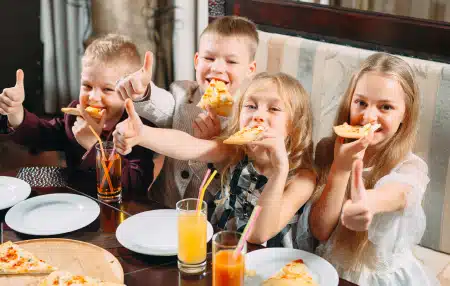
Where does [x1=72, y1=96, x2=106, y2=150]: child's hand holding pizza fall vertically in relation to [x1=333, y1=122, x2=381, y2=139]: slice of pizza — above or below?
below

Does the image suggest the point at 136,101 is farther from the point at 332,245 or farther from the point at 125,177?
the point at 332,245

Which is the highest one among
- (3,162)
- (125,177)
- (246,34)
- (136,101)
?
(246,34)

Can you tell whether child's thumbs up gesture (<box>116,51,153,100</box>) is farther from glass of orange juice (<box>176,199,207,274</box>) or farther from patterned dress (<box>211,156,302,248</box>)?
glass of orange juice (<box>176,199,207,274</box>)

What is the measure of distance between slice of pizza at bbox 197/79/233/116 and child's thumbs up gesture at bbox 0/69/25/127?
22.5 inches

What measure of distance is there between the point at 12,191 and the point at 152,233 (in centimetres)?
49

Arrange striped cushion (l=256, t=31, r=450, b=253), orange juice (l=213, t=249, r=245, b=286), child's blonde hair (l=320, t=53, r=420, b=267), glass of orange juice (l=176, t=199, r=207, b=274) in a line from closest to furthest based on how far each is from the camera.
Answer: orange juice (l=213, t=249, r=245, b=286) < glass of orange juice (l=176, t=199, r=207, b=274) < child's blonde hair (l=320, t=53, r=420, b=267) < striped cushion (l=256, t=31, r=450, b=253)

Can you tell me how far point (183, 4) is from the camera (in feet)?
10.4

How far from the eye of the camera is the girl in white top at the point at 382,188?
1.66 meters

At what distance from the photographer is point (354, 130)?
166 centimetres

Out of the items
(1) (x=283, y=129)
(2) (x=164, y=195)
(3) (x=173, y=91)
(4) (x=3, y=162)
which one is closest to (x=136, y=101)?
(3) (x=173, y=91)

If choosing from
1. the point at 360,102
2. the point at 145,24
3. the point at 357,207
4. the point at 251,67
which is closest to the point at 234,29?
the point at 251,67

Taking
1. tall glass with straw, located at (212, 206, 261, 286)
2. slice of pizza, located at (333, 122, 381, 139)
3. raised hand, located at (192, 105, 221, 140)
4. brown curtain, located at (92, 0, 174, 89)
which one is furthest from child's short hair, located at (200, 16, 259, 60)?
brown curtain, located at (92, 0, 174, 89)

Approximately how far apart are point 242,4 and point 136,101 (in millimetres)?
817

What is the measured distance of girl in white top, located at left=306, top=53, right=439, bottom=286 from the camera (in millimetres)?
1658
